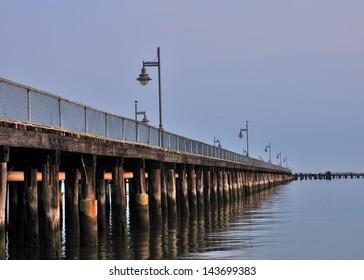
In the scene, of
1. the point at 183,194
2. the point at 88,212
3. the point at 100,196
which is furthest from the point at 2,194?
the point at 183,194

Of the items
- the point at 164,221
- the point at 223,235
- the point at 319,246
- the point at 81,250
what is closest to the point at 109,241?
the point at 81,250

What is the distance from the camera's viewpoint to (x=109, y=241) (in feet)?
92.4

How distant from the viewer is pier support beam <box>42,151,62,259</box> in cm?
2259

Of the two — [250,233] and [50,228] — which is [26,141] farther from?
[250,233]

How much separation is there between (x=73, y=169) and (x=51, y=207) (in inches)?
245

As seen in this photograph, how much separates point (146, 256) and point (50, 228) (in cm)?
313

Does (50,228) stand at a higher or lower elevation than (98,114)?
lower

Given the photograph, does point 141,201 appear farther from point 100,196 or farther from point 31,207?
point 31,207

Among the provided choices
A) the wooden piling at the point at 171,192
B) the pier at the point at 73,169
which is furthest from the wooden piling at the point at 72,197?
the wooden piling at the point at 171,192

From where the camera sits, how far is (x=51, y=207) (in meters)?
22.8

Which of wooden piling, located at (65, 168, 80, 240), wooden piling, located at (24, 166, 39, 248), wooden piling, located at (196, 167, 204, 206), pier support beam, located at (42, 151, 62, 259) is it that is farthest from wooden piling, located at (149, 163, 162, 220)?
wooden piling, located at (196, 167, 204, 206)

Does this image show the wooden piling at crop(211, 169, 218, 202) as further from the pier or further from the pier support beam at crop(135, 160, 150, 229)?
the pier support beam at crop(135, 160, 150, 229)
